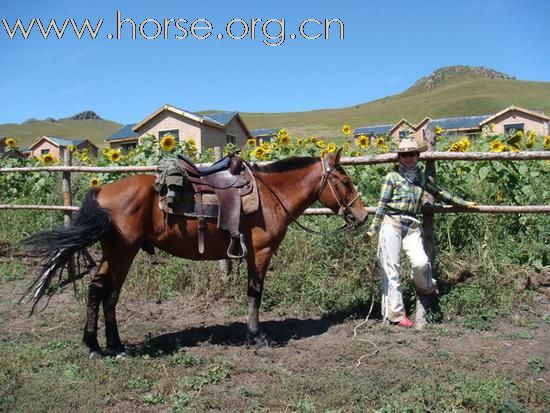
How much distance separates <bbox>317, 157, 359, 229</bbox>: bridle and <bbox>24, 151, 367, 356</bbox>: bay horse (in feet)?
0.04

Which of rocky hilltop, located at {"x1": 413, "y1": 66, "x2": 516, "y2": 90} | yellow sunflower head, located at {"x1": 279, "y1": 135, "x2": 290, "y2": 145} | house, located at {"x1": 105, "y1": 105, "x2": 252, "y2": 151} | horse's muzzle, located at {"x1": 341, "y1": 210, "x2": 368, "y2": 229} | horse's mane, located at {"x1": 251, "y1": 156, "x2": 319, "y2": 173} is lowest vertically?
horse's muzzle, located at {"x1": 341, "y1": 210, "x2": 368, "y2": 229}

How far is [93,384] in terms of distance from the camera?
3.83 meters

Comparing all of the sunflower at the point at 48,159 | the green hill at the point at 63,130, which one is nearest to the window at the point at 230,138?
the sunflower at the point at 48,159

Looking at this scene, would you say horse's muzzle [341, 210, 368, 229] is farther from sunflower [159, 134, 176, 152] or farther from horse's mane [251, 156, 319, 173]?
sunflower [159, 134, 176, 152]

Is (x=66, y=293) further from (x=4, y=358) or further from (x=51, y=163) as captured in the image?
(x=51, y=163)

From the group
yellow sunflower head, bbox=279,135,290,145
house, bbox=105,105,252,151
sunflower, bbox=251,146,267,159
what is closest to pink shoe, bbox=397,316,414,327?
sunflower, bbox=251,146,267,159

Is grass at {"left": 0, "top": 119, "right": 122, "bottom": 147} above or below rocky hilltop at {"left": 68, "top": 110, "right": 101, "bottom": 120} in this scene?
below

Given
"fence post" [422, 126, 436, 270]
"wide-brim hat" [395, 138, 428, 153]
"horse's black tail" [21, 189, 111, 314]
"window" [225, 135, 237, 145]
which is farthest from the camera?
"window" [225, 135, 237, 145]

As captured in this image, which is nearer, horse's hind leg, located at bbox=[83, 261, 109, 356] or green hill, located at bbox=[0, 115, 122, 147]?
horse's hind leg, located at bbox=[83, 261, 109, 356]

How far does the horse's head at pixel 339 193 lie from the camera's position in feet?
16.7

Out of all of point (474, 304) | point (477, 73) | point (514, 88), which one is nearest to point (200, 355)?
point (474, 304)

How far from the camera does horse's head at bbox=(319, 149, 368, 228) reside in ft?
16.7

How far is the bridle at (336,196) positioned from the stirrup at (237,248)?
104 centimetres

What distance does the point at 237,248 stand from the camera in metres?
4.93
